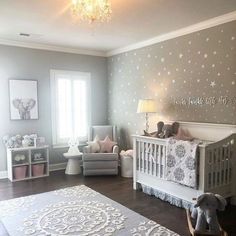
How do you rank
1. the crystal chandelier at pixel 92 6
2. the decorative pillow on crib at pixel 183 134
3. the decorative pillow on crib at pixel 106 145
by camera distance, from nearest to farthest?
1. the crystal chandelier at pixel 92 6
2. the decorative pillow on crib at pixel 183 134
3. the decorative pillow on crib at pixel 106 145

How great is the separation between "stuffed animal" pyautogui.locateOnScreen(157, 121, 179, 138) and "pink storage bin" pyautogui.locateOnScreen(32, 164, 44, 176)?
2.32 metres

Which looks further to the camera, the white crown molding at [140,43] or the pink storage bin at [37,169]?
the pink storage bin at [37,169]

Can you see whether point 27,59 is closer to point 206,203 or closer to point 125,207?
point 125,207

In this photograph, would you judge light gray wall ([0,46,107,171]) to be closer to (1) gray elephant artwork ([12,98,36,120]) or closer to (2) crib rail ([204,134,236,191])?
(1) gray elephant artwork ([12,98,36,120])

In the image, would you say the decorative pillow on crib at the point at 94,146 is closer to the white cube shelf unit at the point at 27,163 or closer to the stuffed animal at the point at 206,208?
the white cube shelf unit at the point at 27,163

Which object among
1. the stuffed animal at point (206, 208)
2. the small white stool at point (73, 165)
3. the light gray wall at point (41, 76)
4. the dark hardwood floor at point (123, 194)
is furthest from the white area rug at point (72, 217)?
the light gray wall at point (41, 76)

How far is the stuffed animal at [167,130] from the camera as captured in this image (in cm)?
373

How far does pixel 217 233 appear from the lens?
6.66 ft

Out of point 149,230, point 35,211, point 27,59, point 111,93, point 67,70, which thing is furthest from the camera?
point 111,93

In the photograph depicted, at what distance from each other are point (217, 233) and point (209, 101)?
6.56 feet

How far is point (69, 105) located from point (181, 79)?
7.96ft

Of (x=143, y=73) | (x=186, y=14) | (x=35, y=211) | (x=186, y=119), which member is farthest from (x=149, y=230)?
(x=143, y=73)

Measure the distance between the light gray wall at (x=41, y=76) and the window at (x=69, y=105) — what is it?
0.12m

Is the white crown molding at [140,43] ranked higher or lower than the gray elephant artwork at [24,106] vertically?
higher
